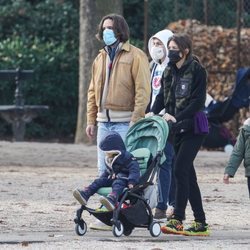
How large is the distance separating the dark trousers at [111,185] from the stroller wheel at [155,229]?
405 mm

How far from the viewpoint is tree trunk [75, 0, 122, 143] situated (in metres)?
21.3

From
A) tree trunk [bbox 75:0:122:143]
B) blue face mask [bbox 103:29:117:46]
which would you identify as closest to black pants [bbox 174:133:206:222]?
blue face mask [bbox 103:29:117:46]

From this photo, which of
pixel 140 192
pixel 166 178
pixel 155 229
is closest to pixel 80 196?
pixel 140 192

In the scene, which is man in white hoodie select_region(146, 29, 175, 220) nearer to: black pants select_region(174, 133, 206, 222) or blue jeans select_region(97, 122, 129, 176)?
blue jeans select_region(97, 122, 129, 176)

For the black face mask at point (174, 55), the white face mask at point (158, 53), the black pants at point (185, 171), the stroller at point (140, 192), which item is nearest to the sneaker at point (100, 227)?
the stroller at point (140, 192)

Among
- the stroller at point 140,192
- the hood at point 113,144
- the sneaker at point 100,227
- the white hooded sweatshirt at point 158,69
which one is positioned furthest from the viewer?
the white hooded sweatshirt at point 158,69

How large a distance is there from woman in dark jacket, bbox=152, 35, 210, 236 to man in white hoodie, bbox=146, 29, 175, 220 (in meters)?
0.91

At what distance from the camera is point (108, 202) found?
34.3 feet

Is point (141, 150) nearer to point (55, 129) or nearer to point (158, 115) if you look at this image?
point (158, 115)

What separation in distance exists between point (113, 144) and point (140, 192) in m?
0.48

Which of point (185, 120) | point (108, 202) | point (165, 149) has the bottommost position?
Result: point (108, 202)

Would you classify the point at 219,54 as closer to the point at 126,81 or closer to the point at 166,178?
the point at 166,178

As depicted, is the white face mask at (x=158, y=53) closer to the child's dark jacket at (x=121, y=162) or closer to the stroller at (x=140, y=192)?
the stroller at (x=140, y=192)

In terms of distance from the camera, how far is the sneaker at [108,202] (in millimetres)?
10438
